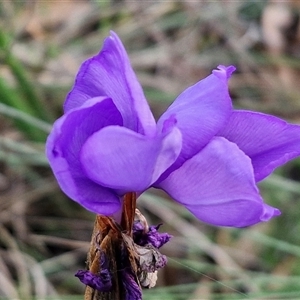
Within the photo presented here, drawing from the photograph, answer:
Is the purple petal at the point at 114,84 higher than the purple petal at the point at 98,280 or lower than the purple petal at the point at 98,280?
higher

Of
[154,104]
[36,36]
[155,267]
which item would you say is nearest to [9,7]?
[36,36]

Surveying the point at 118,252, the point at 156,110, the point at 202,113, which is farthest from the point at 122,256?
the point at 156,110

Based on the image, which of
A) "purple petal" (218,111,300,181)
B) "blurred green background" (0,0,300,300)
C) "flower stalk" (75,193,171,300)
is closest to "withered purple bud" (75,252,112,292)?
"flower stalk" (75,193,171,300)

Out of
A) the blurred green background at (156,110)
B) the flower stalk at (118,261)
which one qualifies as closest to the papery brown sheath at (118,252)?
the flower stalk at (118,261)

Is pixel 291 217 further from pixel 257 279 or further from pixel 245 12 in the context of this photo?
pixel 245 12

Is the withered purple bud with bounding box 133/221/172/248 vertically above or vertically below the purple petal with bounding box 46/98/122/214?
below

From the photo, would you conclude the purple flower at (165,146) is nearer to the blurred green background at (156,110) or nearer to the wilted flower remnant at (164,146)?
the wilted flower remnant at (164,146)

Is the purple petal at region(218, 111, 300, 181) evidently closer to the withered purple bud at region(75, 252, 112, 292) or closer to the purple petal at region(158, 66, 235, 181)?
the purple petal at region(158, 66, 235, 181)
